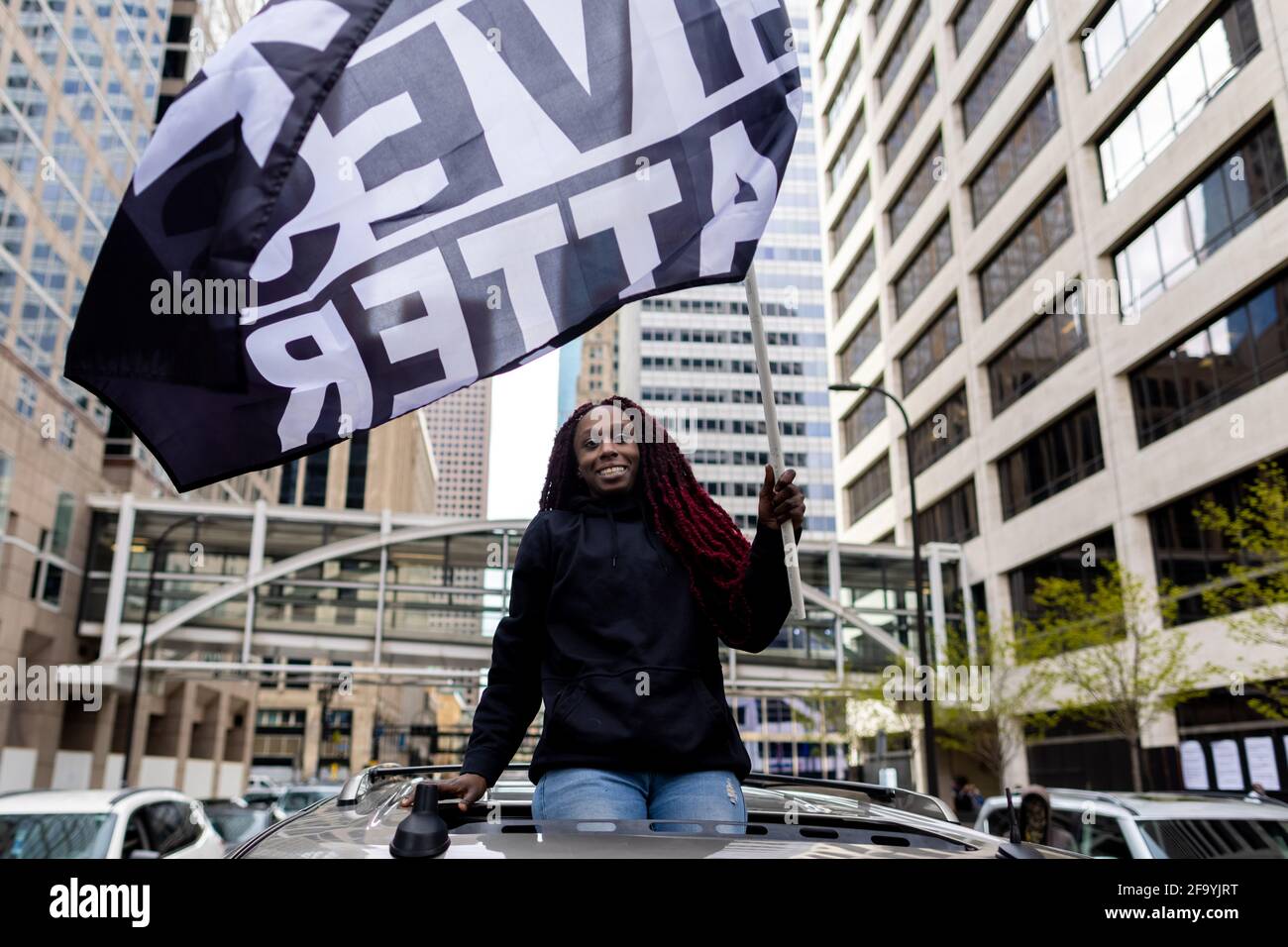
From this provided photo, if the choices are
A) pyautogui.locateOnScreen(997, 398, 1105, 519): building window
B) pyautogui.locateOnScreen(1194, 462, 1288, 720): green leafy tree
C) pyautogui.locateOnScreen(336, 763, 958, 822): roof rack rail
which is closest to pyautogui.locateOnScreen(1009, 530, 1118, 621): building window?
pyautogui.locateOnScreen(997, 398, 1105, 519): building window

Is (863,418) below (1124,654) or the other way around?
the other way around

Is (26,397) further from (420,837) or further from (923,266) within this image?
(420,837)

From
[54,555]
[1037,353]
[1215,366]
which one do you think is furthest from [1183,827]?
[54,555]

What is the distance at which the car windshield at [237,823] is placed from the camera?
16188mm

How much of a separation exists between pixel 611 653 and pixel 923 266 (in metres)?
43.0

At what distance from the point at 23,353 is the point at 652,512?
34642 millimetres

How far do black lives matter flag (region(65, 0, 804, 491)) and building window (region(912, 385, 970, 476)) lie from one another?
34606 millimetres

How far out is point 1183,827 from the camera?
757cm

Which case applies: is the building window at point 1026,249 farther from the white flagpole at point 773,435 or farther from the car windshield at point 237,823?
the white flagpole at point 773,435

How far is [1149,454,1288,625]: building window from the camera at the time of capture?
24719mm

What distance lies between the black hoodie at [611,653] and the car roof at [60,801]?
7.43 m

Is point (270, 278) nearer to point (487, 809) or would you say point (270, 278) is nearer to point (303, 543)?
point (487, 809)

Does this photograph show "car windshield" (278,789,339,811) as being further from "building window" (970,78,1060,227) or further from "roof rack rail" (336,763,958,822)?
"building window" (970,78,1060,227)

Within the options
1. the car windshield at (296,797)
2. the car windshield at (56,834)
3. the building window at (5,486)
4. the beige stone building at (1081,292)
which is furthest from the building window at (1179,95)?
the building window at (5,486)
